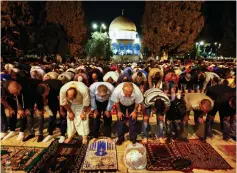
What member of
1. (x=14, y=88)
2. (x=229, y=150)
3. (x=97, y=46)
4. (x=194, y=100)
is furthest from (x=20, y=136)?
(x=97, y=46)

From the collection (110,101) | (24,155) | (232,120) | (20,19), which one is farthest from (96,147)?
(20,19)

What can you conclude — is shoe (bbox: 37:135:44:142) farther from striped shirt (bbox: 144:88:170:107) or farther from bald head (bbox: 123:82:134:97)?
striped shirt (bbox: 144:88:170:107)

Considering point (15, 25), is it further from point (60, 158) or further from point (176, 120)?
point (176, 120)

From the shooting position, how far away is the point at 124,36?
60.8 m

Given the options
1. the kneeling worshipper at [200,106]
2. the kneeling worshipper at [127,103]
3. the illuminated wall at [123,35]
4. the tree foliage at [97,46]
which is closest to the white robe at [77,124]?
the kneeling worshipper at [127,103]

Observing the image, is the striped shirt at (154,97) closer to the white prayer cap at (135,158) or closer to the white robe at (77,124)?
the white prayer cap at (135,158)

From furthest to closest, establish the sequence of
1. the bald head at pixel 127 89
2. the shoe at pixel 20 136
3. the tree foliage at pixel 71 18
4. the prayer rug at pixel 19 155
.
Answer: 1. the tree foliage at pixel 71 18
2. the shoe at pixel 20 136
3. the bald head at pixel 127 89
4. the prayer rug at pixel 19 155

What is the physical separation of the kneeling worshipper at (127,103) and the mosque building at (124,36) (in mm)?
52444

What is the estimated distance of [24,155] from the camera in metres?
5.77

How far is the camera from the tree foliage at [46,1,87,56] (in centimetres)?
3044

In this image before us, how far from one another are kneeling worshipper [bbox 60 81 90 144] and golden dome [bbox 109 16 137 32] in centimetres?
5453

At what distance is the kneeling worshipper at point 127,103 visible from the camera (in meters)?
5.92

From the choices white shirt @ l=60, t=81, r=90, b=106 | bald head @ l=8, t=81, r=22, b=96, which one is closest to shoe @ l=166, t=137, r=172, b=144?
white shirt @ l=60, t=81, r=90, b=106

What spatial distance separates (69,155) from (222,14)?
3714cm
